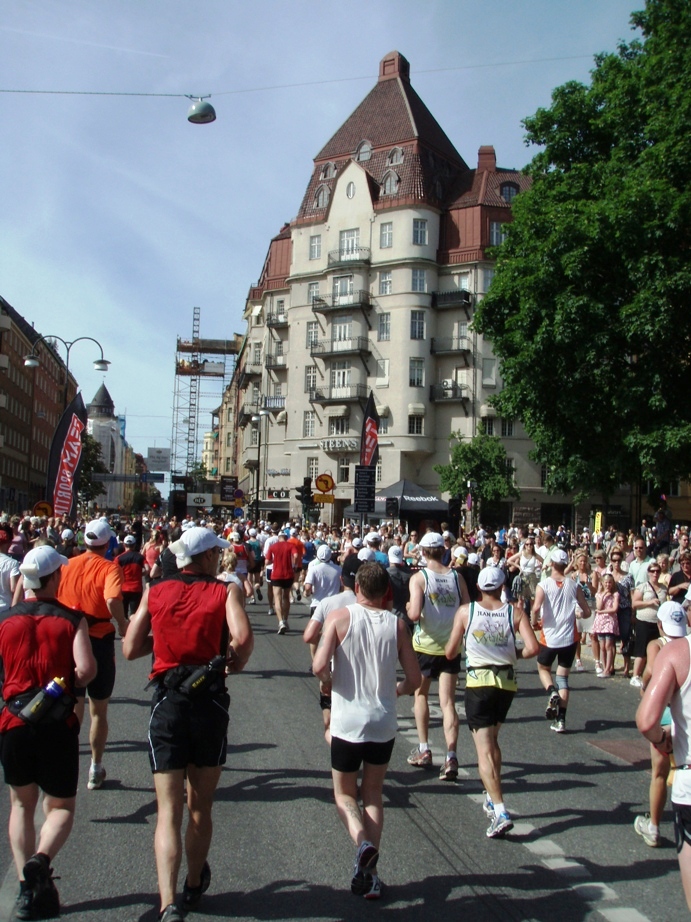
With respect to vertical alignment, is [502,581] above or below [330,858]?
above

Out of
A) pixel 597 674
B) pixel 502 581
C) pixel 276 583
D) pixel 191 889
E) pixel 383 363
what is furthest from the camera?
pixel 383 363

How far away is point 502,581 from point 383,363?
51.2m

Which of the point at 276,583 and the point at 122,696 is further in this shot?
the point at 276,583

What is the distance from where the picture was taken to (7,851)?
527 cm

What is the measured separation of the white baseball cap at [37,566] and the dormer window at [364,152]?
58235 mm

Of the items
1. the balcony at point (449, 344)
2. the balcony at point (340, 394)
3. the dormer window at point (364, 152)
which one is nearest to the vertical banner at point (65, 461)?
the balcony at point (340, 394)

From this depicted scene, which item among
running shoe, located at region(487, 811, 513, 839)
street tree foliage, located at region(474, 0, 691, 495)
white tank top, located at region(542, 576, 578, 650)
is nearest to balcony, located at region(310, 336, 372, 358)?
street tree foliage, located at region(474, 0, 691, 495)

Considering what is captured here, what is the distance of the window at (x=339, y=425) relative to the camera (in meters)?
57.5

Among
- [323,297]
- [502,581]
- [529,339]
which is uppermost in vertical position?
[323,297]

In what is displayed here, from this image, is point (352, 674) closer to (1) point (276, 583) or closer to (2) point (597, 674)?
(2) point (597, 674)

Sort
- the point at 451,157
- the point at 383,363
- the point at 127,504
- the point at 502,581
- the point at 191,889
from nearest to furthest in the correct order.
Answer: the point at 191,889
the point at 502,581
the point at 383,363
the point at 451,157
the point at 127,504

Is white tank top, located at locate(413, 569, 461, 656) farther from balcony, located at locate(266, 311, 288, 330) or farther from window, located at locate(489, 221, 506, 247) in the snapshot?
balcony, located at locate(266, 311, 288, 330)

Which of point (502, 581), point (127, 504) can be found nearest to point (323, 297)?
point (502, 581)

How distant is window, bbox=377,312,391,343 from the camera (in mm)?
57253
